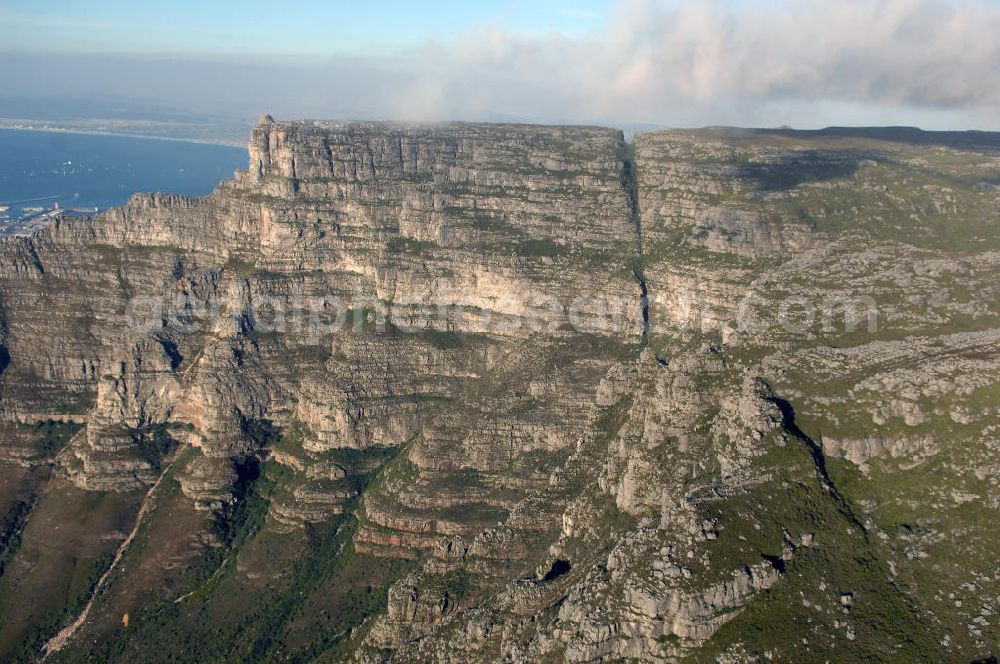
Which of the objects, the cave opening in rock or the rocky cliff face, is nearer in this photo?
the rocky cliff face

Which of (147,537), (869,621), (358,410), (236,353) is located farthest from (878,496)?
(236,353)

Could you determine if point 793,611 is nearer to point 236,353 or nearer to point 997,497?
point 997,497

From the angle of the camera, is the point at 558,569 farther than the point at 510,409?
No

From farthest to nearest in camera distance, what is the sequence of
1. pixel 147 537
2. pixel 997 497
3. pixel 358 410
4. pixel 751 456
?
pixel 358 410
pixel 147 537
pixel 751 456
pixel 997 497

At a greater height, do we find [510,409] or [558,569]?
[510,409]

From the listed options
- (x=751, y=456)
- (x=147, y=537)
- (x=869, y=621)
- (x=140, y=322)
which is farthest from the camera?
(x=140, y=322)

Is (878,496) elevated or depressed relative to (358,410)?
elevated

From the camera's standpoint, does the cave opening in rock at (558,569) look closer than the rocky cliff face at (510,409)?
No

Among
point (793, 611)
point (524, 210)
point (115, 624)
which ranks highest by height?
point (524, 210)
